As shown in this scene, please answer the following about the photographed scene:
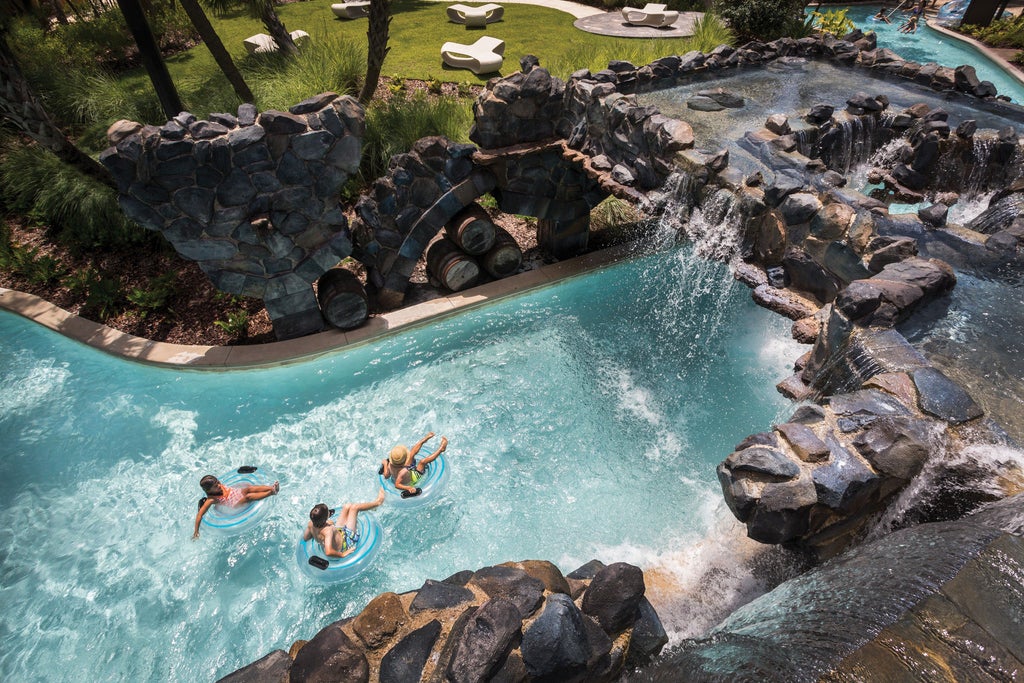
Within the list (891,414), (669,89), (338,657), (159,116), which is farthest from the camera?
(159,116)

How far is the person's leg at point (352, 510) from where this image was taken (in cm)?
641

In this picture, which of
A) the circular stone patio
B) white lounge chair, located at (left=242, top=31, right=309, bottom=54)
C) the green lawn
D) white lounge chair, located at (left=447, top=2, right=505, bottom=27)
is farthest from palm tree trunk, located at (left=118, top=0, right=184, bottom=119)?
the circular stone patio

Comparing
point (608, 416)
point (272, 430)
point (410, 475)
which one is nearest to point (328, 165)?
point (272, 430)

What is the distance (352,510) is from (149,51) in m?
9.33

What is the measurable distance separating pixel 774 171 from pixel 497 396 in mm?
5028

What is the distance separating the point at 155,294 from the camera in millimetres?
10312

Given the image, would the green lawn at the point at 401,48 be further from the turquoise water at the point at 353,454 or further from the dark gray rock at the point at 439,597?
the dark gray rock at the point at 439,597

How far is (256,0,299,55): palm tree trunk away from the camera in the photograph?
13754 mm

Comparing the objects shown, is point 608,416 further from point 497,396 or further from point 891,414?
point 891,414

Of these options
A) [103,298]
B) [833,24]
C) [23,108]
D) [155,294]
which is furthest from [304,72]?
[833,24]

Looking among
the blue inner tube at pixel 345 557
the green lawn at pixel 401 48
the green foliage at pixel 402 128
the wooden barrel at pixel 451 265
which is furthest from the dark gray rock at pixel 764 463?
the green lawn at pixel 401 48

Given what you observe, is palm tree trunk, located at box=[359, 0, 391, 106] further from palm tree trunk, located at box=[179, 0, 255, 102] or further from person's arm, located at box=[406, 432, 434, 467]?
person's arm, located at box=[406, 432, 434, 467]

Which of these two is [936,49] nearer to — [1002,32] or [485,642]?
[1002,32]

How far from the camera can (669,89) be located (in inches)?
425
